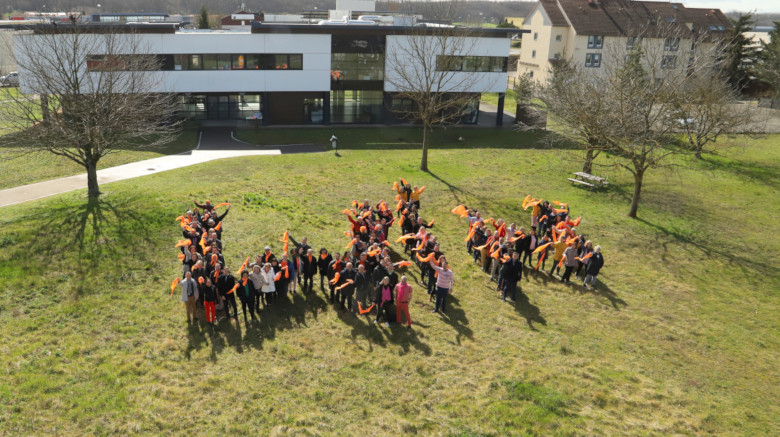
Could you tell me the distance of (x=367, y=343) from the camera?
12.5 metres

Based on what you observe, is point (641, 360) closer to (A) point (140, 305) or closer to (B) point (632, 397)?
(B) point (632, 397)

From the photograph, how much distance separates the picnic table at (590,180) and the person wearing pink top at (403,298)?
57.2ft

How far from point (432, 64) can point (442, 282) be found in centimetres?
1981

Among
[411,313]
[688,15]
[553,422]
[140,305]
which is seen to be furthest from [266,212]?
[688,15]

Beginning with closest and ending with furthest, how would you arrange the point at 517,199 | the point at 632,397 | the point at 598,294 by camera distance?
1. the point at 632,397
2. the point at 598,294
3. the point at 517,199

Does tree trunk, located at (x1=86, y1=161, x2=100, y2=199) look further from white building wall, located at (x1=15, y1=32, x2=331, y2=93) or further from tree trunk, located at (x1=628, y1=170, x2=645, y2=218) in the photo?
tree trunk, located at (x1=628, y1=170, x2=645, y2=218)

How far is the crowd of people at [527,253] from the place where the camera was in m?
15.1

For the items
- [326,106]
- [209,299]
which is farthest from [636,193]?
[326,106]

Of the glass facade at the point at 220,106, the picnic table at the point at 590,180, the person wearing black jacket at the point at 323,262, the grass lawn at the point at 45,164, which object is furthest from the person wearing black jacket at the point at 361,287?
the glass facade at the point at 220,106

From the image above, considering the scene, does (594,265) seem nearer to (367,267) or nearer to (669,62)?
(367,267)

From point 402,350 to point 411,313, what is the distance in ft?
6.34

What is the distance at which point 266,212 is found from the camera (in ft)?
67.3

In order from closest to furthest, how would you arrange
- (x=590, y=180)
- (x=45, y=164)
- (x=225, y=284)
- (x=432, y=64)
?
1. (x=225, y=284)
2. (x=590, y=180)
3. (x=45, y=164)
4. (x=432, y=64)

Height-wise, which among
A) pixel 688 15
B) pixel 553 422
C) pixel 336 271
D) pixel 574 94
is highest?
pixel 688 15
